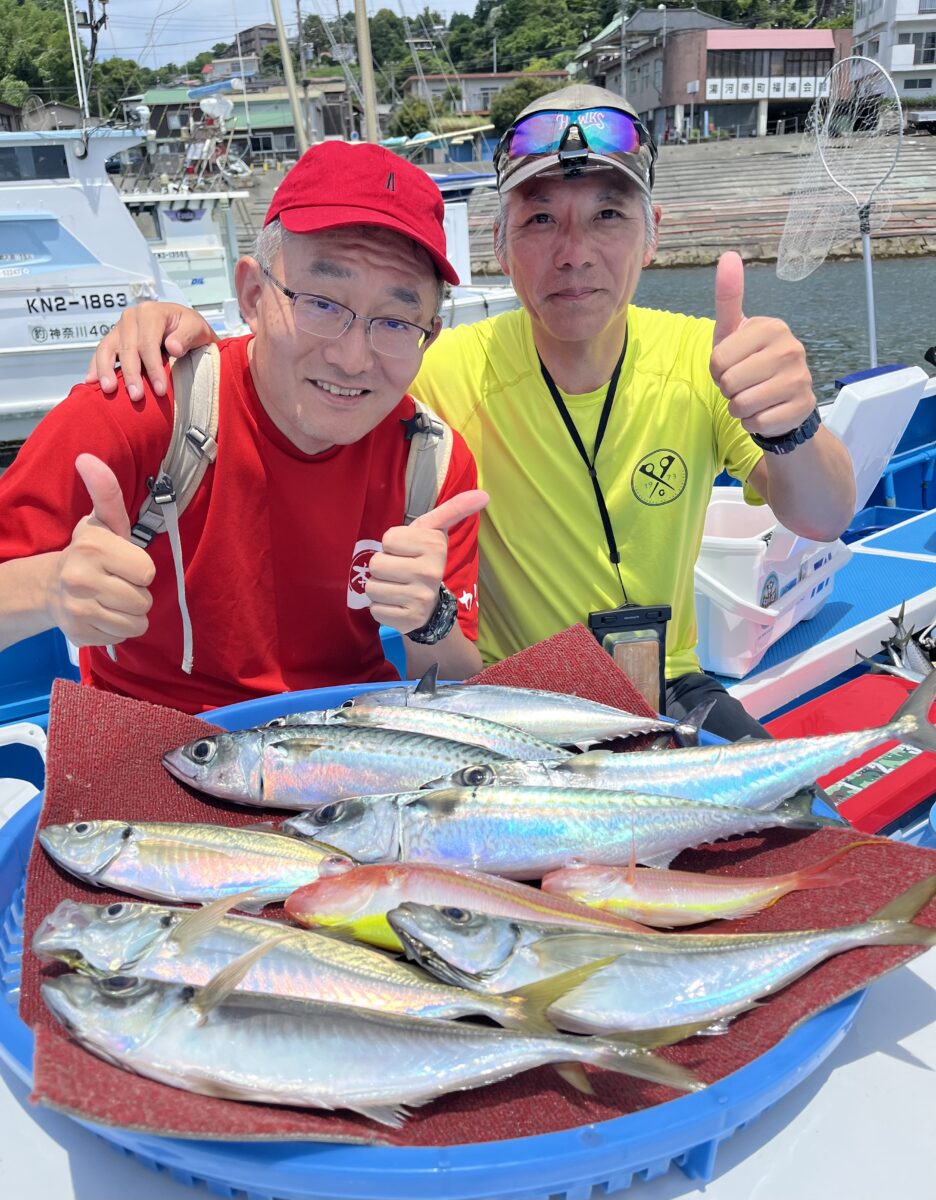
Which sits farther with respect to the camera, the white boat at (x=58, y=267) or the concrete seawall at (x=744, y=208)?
the concrete seawall at (x=744, y=208)

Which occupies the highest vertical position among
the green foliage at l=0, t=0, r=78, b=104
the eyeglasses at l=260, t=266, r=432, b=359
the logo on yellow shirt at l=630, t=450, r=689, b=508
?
the green foliage at l=0, t=0, r=78, b=104

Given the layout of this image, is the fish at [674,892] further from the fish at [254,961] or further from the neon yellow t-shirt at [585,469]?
the neon yellow t-shirt at [585,469]

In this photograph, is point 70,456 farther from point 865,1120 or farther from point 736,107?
point 736,107

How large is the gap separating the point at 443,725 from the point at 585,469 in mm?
1236

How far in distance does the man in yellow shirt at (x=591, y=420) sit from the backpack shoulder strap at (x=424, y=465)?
1.64 feet

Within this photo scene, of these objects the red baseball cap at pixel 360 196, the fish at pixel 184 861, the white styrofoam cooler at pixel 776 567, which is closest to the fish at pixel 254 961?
the fish at pixel 184 861

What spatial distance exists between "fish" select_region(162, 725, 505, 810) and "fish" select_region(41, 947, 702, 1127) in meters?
0.62

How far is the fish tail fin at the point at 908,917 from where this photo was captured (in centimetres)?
131

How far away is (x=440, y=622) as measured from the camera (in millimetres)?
2215

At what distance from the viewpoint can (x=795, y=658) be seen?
3.88 m

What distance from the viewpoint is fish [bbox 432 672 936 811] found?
172 cm

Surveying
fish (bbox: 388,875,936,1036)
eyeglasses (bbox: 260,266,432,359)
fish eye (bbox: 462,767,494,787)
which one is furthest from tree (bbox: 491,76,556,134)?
fish (bbox: 388,875,936,1036)

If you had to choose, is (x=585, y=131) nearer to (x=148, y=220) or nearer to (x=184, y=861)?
(x=184, y=861)

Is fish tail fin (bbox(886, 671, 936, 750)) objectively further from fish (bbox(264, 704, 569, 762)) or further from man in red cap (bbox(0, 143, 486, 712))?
man in red cap (bbox(0, 143, 486, 712))
